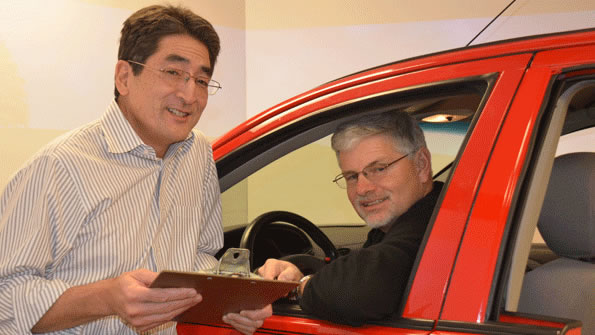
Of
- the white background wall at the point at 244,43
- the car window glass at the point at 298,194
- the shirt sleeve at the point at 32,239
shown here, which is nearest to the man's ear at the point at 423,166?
the shirt sleeve at the point at 32,239

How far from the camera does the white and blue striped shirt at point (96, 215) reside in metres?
1.23

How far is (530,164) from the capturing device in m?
1.10

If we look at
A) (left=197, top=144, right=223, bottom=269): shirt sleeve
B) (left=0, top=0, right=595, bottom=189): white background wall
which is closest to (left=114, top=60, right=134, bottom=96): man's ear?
(left=197, top=144, right=223, bottom=269): shirt sleeve

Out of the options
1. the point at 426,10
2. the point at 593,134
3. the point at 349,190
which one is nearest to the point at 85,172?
the point at 349,190

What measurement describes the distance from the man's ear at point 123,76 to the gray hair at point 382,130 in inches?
20.3

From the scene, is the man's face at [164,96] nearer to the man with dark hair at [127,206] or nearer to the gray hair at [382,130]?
the man with dark hair at [127,206]

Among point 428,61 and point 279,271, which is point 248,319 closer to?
point 279,271

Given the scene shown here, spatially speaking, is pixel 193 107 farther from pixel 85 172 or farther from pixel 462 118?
pixel 462 118

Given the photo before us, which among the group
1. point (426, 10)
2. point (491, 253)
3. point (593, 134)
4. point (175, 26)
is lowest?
point (491, 253)

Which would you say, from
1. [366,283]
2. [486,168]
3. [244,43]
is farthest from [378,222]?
[244,43]

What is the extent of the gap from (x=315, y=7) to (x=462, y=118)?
312 centimetres

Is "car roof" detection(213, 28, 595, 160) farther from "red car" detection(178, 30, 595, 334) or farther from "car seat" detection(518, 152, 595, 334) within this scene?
"car seat" detection(518, 152, 595, 334)

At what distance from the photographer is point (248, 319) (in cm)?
127

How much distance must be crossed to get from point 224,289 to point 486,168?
19.7 inches
